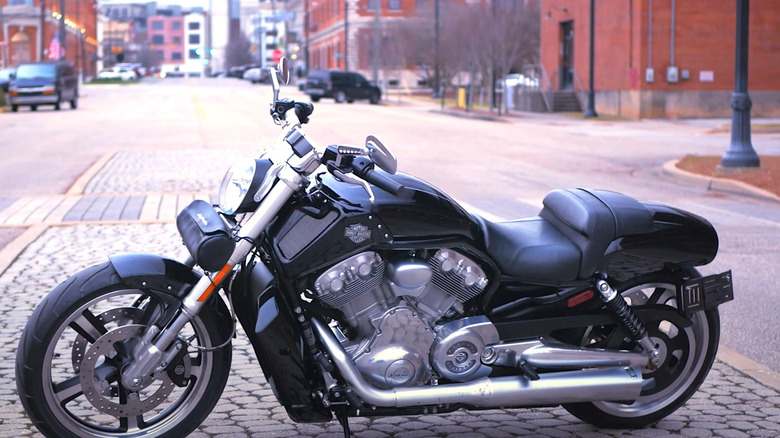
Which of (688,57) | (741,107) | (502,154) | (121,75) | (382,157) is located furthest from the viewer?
(121,75)

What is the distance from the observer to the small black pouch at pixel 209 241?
384 cm

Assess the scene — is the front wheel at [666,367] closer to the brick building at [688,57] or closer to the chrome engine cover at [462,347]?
the chrome engine cover at [462,347]

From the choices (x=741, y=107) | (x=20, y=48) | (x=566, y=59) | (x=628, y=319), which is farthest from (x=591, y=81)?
(x=20, y=48)

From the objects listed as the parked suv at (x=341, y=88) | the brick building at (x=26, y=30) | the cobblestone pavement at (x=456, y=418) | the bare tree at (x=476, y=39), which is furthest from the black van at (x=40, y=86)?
the cobblestone pavement at (x=456, y=418)

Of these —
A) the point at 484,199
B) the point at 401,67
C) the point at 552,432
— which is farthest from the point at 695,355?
the point at 401,67

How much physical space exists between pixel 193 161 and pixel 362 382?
1419 cm

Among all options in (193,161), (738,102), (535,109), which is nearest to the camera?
(738,102)

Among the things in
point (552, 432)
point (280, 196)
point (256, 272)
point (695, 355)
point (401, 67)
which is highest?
point (401, 67)

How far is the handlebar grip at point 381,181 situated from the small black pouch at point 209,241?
0.57 metres

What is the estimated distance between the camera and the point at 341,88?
52188 mm

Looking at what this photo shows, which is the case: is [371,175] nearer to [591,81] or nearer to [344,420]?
[344,420]

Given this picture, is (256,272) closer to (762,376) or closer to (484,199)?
(762,376)

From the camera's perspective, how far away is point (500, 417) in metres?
4.86

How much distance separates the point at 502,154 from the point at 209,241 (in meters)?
17.0
